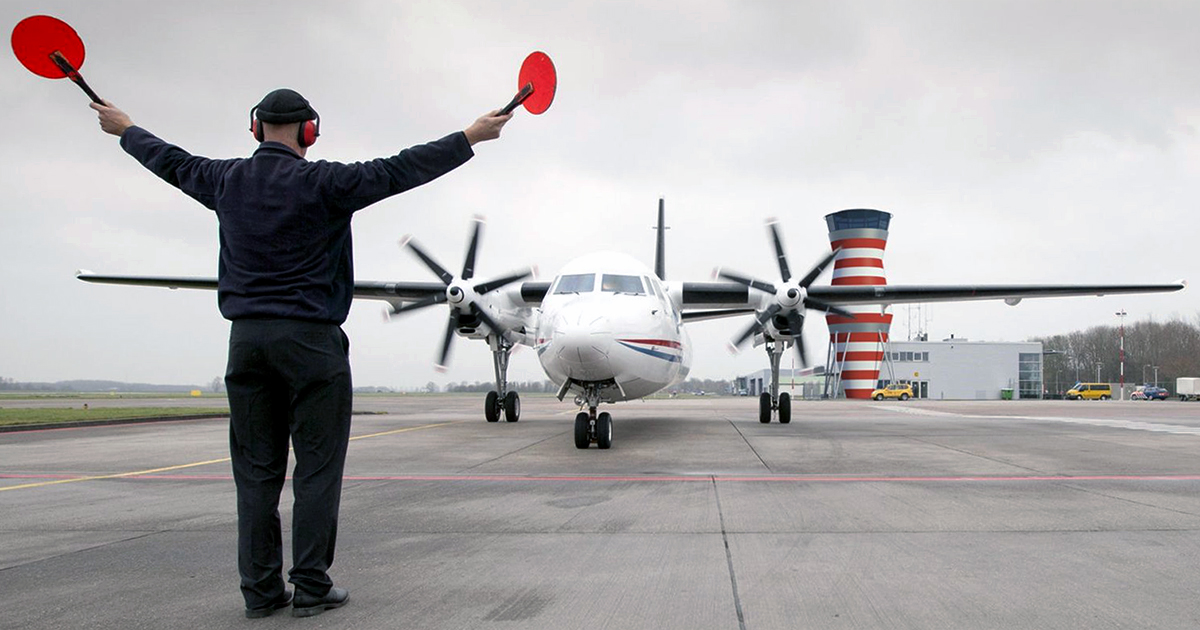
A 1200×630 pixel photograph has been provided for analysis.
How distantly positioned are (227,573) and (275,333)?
62.4 inches

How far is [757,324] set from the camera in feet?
71.6

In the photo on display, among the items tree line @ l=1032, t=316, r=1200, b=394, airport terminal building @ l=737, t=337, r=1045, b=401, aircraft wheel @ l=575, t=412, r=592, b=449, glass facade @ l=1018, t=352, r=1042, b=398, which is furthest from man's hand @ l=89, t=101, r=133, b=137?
tree line @ l=1032, t=316, r=1200, b=394

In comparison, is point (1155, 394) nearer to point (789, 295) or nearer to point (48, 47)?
point (789, 295)

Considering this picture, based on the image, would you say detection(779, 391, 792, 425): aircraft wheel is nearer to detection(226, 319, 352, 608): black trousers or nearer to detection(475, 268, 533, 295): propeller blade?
detection(475, 268, 533, 295): propeller blade

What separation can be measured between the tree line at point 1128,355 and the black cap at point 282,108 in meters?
102

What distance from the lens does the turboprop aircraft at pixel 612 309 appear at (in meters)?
12.6

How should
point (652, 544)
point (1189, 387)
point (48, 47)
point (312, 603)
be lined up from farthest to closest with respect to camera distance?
point (1189, 387) → point (652, 544) → point (48, 47) → point (312, 603)

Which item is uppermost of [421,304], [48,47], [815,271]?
[815,271]

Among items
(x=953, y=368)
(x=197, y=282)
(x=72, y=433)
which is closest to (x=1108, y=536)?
(x=72, y=433)

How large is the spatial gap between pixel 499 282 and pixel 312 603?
16.9 meters

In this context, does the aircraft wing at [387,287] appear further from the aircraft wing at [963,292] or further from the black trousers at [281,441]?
the black trousers at [281,441]

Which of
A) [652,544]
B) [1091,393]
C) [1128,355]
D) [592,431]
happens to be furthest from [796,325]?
[1128,355]

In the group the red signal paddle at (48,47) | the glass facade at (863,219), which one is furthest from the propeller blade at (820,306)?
the glass facade at (863,219)

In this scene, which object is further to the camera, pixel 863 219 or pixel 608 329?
pixel 863 219
